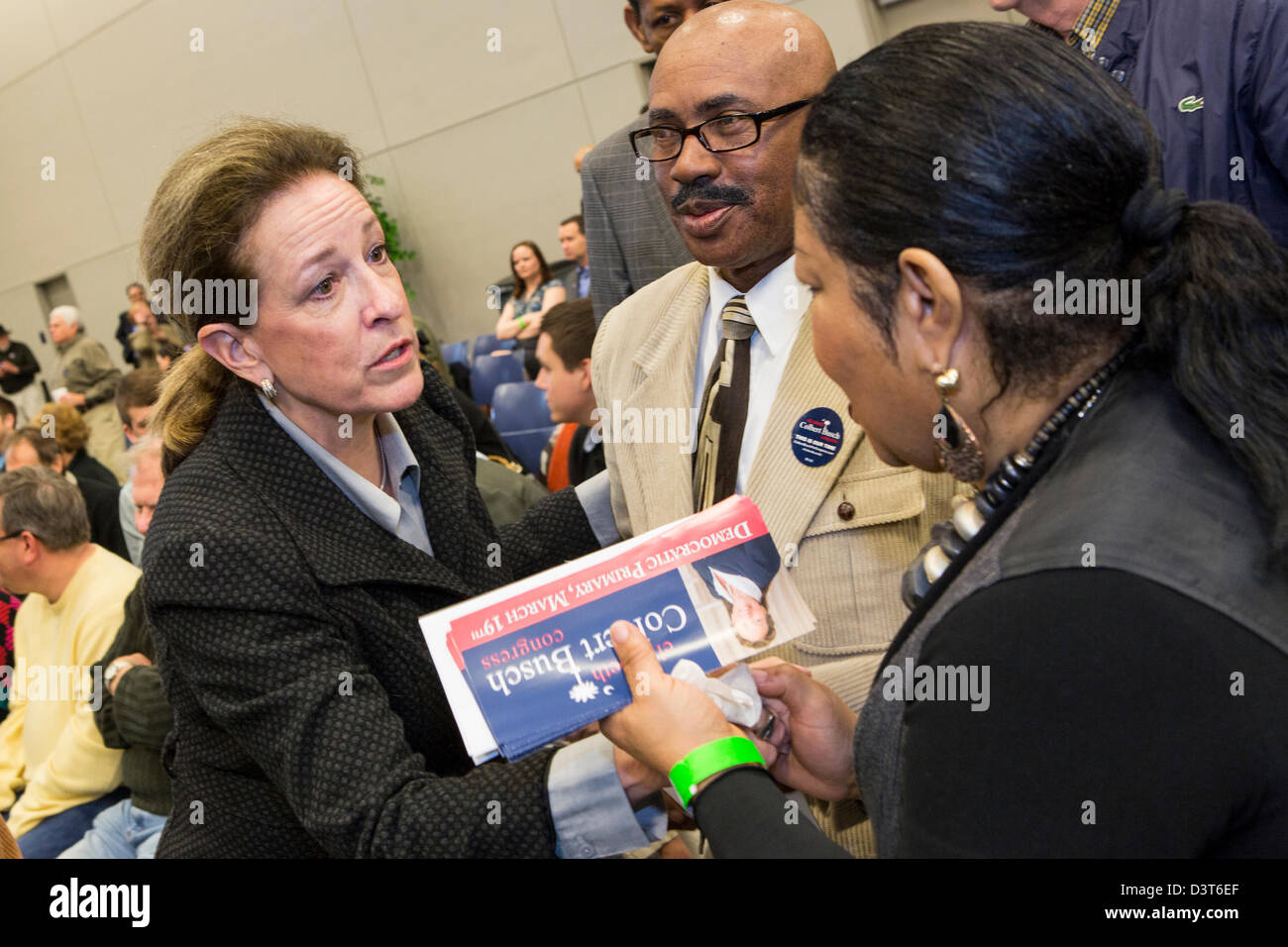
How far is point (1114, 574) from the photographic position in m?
0.94

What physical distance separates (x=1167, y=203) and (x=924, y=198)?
0.76 ft

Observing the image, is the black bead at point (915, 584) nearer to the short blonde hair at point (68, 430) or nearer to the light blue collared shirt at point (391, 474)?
the light blue collared shirt at point (391, 474)

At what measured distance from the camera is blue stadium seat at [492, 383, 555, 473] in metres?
5.48

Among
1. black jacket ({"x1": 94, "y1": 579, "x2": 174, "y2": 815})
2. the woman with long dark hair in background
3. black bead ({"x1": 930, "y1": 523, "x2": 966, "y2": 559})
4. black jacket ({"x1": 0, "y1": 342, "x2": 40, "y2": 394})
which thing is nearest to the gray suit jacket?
black jacket ({"x1": 94, "y1": 579, "x2": 174, "y2": 815})

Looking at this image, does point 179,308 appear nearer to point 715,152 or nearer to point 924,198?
point 715,152

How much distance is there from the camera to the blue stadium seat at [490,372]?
276 inches

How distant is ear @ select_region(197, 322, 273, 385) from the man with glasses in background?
25.2 inches

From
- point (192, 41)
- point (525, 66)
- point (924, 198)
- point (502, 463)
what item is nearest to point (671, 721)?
point (924, 198)

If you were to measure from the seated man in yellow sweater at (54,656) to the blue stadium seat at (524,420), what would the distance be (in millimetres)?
2195

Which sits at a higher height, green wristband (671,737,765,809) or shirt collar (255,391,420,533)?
shirt collar (255,391,420,533)

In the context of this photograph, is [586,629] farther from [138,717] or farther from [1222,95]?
[138,717]

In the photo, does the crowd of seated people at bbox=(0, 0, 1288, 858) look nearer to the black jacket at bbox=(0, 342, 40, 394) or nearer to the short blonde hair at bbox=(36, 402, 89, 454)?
the short blonde hair at bbox=(36, 402, 89, 454)

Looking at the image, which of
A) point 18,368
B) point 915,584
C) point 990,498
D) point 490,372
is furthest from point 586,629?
point 18,368

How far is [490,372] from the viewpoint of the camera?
7.16 meters
